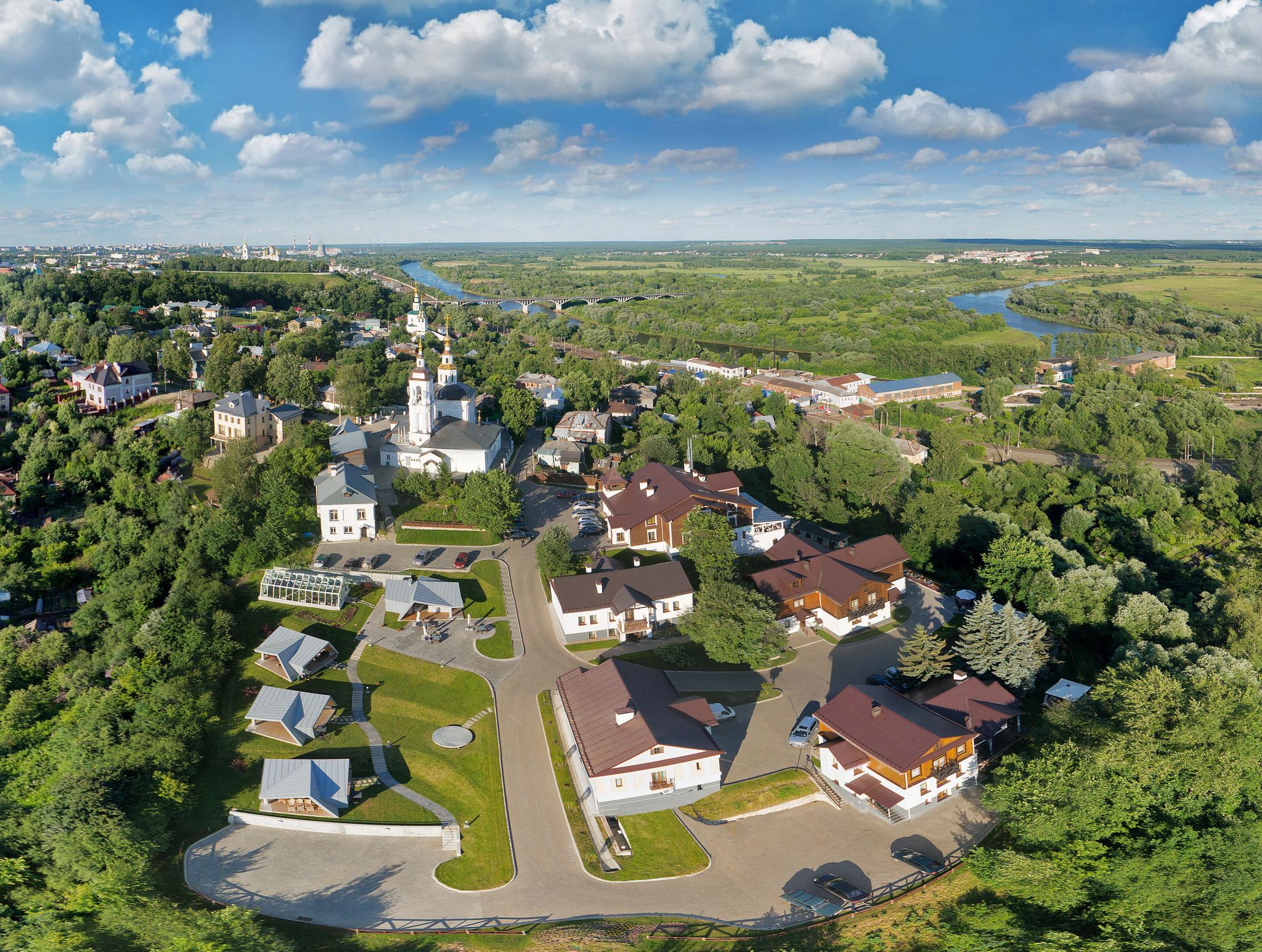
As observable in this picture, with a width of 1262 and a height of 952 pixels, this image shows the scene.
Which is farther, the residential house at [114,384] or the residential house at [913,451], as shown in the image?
the residential house at [913,451]

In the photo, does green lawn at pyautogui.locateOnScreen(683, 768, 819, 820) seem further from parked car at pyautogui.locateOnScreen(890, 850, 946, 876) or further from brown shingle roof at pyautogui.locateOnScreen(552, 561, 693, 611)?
brown shingle roof at pyautogui.locateOnScreen(552, 561, 693, 611)

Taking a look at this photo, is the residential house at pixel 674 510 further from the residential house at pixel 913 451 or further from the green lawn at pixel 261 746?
the residential house at pixel 913 451

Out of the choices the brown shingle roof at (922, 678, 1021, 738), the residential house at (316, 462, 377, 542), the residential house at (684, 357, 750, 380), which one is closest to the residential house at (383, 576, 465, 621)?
the residential house at (316, 462, 377, 542)

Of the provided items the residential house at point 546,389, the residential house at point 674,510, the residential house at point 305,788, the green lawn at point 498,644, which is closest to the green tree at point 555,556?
the green lawn at point 498,644

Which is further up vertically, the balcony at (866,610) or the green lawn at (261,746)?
the balcony at (866,610)

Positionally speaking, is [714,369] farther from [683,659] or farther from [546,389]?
[683,659]

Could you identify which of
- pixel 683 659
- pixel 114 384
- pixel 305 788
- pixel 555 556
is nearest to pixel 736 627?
pixel 683 659
